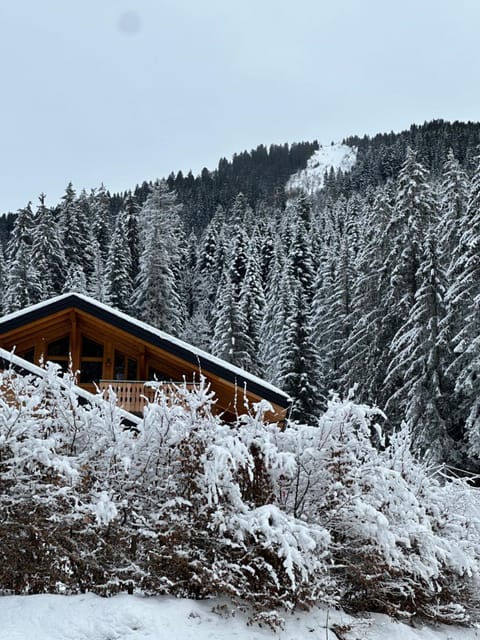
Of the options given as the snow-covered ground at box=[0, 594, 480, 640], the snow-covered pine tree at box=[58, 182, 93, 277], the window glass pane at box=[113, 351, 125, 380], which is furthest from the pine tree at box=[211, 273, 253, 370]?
the snow-covered ground at box=[0, 594, 480, 640]

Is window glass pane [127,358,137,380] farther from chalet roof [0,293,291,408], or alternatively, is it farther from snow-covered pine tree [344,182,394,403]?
snow-covered pine tree [344,182,394,403]

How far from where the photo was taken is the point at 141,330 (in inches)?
591

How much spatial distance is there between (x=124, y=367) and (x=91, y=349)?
3.64 ft

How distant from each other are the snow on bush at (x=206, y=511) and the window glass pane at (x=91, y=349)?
9488 mm

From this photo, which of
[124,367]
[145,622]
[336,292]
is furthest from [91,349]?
[336,292]

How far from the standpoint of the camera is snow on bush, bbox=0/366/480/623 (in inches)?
229

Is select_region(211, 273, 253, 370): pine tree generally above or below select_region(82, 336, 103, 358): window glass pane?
above

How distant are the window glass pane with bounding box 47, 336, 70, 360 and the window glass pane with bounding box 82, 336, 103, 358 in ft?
1.60

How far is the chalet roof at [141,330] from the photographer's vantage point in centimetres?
1420

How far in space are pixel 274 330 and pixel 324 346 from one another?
4749 millimetres

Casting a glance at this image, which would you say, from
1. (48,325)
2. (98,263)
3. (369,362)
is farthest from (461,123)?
(48,325)

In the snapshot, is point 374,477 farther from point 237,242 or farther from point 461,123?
point 461,123

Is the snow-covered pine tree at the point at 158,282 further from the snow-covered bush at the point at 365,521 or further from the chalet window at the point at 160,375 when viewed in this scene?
the snow-covered bush at the point at 365,521

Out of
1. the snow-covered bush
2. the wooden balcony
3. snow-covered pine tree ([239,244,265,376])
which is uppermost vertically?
snow-covered pine tree ([239,244,265,376])
